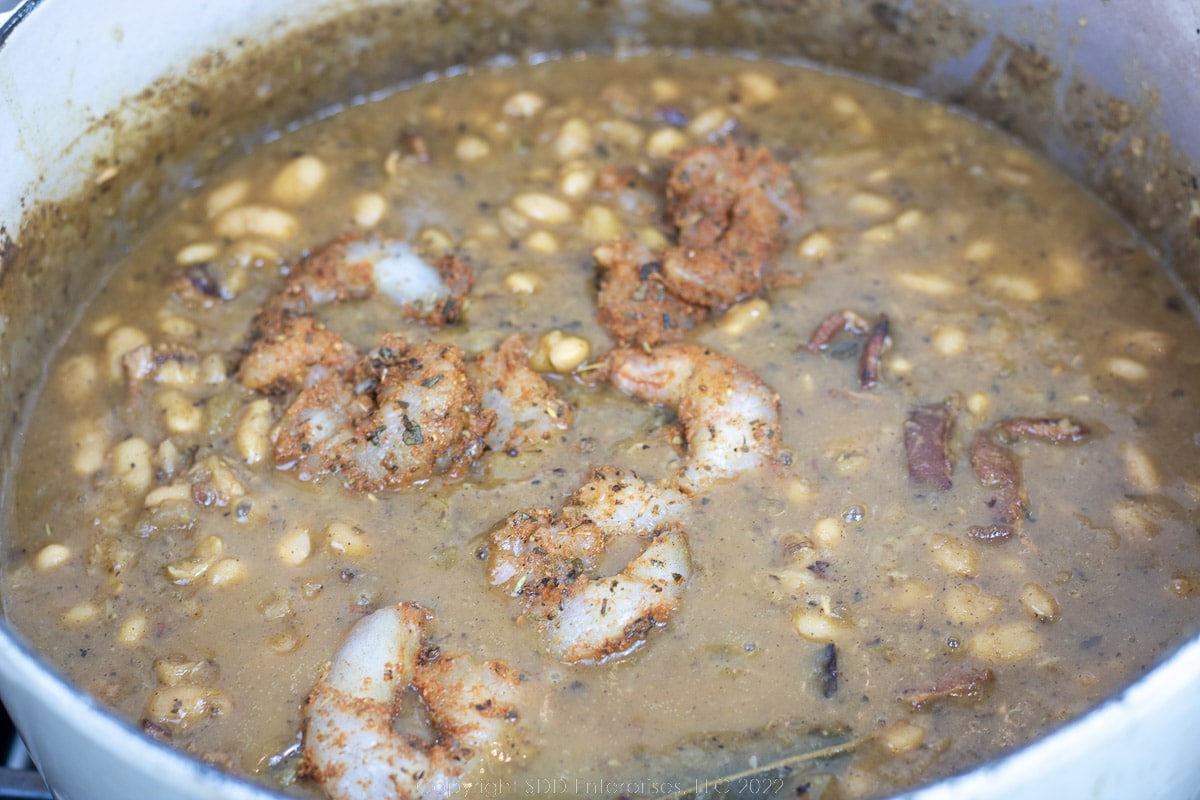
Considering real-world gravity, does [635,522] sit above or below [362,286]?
above

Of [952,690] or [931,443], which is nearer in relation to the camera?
[952,690]

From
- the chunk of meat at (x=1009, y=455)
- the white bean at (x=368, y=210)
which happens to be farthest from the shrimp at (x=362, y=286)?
the chunk of meat at (x=1009, y=455)

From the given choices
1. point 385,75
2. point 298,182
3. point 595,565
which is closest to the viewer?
point 595,565

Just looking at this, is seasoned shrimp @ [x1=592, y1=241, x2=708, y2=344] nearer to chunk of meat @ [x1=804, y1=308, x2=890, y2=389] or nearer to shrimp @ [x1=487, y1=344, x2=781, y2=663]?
shrimp @ [x1=487, y1=344, x2=781, y2=663]

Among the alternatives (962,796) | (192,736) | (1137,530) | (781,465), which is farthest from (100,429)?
(1137,530)

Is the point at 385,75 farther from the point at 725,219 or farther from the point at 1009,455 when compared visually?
the point at 1009,455

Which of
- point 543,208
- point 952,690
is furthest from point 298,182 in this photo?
point 952,690

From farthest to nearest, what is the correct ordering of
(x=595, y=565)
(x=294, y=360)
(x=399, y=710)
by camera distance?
(x=294, y=360)
(x=595, y=565)
(x=399, y=710)
